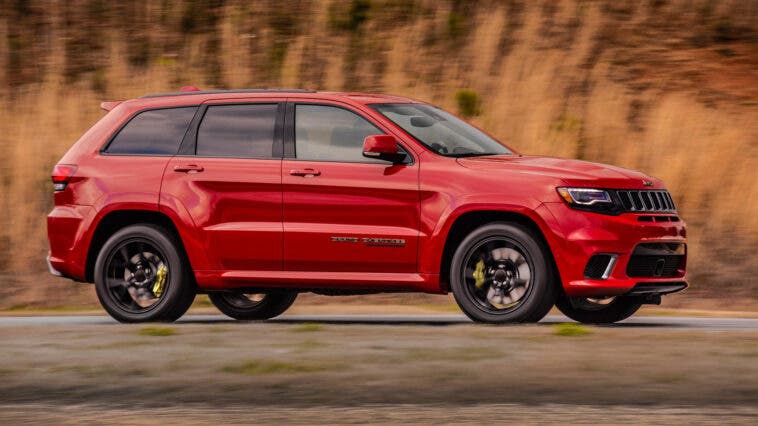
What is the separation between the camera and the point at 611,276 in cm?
1083

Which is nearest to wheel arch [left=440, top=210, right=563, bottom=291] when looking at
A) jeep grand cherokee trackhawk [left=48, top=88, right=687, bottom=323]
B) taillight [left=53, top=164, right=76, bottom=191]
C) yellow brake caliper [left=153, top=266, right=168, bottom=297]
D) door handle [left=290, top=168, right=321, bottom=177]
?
jeep grand cherokee trackhawk [left=48, top=88, right=687, bottom=323]

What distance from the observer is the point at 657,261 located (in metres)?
11.1

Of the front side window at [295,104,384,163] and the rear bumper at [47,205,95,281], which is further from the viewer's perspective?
the rear bumper at [47,205,95,281]

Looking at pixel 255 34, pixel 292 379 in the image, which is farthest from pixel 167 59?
pixel 292 379

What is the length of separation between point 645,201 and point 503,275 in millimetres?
1173

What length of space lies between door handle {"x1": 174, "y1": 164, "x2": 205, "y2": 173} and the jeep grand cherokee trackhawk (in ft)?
0.04

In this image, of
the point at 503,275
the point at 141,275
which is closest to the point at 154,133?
the point at 141,275

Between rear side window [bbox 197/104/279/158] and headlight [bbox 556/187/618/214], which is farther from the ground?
rear side window [bbox 197/104/279/158]

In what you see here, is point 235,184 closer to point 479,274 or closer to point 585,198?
point 479,274

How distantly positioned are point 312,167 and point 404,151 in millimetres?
698

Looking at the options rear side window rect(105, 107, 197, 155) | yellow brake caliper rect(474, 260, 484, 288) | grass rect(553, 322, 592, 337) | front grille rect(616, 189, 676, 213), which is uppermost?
rear side window rect(105, 107, 197, 155)

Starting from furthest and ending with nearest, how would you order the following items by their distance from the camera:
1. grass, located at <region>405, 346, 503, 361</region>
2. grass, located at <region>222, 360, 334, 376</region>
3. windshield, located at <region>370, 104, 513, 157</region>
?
windshield, located at <region>370, 104, 513, 157</region> → grass, located at <region>405, 346, 503, 361</region> → grass, located at <region>222, 360, 334, 376</region>

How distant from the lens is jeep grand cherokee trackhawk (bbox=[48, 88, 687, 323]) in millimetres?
10852

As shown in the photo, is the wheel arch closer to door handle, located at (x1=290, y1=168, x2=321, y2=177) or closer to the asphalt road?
the asphalt road
